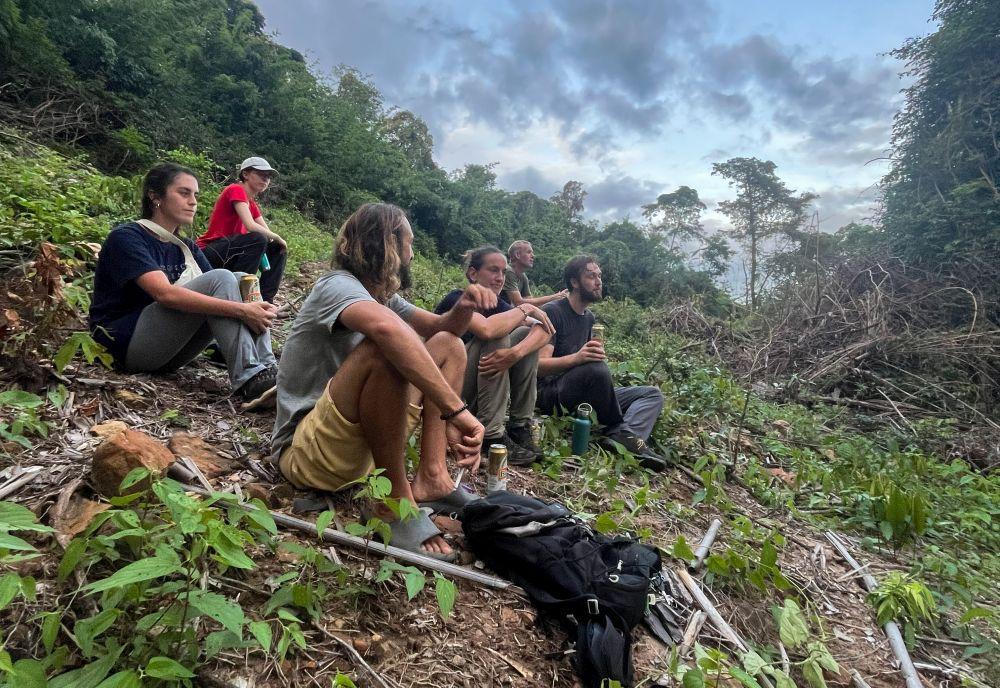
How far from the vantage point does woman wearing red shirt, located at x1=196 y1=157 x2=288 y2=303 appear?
11.7 ft

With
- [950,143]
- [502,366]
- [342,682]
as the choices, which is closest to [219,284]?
[502,366]

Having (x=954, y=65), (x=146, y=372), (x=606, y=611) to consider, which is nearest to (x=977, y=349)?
(x=954, y=65)

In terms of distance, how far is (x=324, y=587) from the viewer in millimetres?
1570

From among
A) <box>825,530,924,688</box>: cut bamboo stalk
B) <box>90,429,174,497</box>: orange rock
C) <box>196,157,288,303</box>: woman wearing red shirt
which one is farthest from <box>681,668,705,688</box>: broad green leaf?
<box>196,157,288,303</box>: woman wearing red shirt

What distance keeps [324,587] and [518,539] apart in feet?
2.35

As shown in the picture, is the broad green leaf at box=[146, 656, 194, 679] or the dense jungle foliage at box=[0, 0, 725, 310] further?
the dense jungle foliage at box=[0, 0, 725, 310]

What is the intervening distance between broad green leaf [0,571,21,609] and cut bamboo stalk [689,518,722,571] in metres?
2.34

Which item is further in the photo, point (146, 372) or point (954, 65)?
point (954, 65)

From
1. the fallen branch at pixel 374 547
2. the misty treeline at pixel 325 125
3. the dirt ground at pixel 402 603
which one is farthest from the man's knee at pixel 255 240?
the misty treeline at pixel 325 125

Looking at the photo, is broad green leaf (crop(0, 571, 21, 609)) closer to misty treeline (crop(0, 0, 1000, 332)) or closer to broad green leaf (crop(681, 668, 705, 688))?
broad green leaf (crop(681, 668, 705, 688))

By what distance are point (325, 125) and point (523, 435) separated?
14979 millimetres

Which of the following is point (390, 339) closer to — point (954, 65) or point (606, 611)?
point (606, 611)

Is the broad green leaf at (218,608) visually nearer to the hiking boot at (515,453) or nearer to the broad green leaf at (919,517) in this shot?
the hiking boot at (515,453)

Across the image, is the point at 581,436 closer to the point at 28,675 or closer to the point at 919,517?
the point at 919,517
